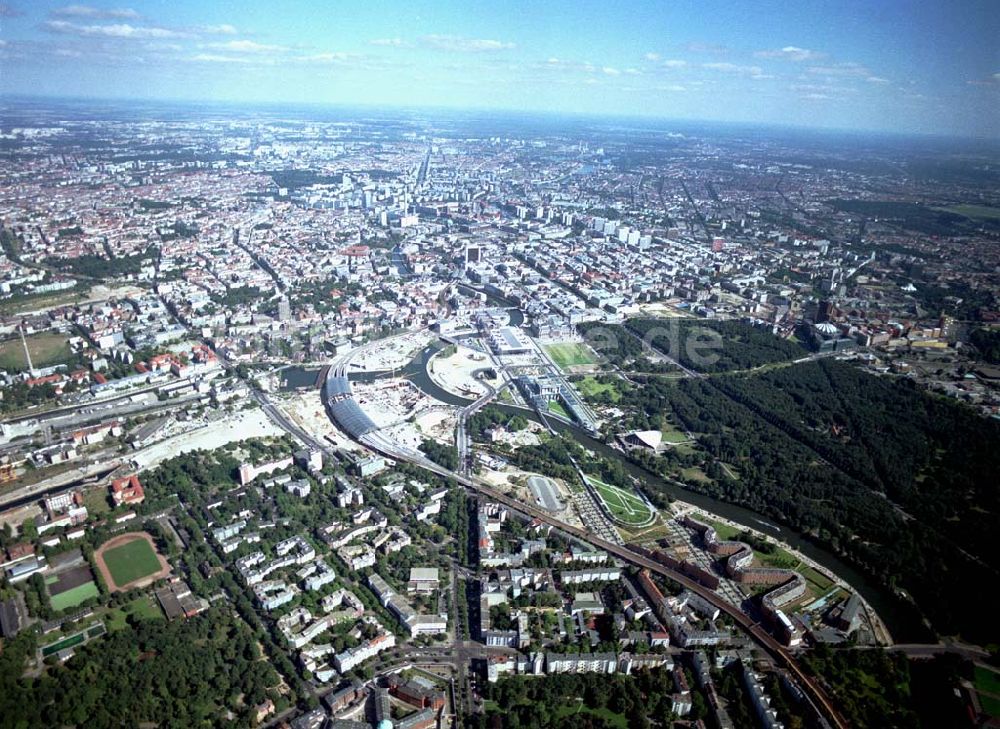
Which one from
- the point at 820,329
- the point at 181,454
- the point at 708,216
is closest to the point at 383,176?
the point at 708,216

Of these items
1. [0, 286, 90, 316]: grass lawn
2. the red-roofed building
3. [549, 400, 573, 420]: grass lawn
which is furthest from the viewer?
[0, 286, 90, 316]: grass lawn

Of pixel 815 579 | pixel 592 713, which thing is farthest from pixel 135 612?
pixel 815 579

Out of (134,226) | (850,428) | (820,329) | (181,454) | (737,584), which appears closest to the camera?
(737,584)

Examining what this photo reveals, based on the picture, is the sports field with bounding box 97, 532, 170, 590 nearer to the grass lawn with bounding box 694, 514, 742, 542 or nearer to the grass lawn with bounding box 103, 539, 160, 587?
the grass lawn with bounding box 103, 539, 160, 587

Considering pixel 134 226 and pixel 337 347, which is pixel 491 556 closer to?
pixel 337 347

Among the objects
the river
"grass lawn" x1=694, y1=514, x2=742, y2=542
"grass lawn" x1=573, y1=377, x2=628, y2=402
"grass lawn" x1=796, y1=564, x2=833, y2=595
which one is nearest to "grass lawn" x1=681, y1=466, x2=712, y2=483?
the river

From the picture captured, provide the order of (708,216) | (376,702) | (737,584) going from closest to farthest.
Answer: (376,702) < (737,584) < (708,216)

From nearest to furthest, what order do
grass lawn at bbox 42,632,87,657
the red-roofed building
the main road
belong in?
the main road
grass lawn at bbox 42,632,87,657
the red-roofed building
